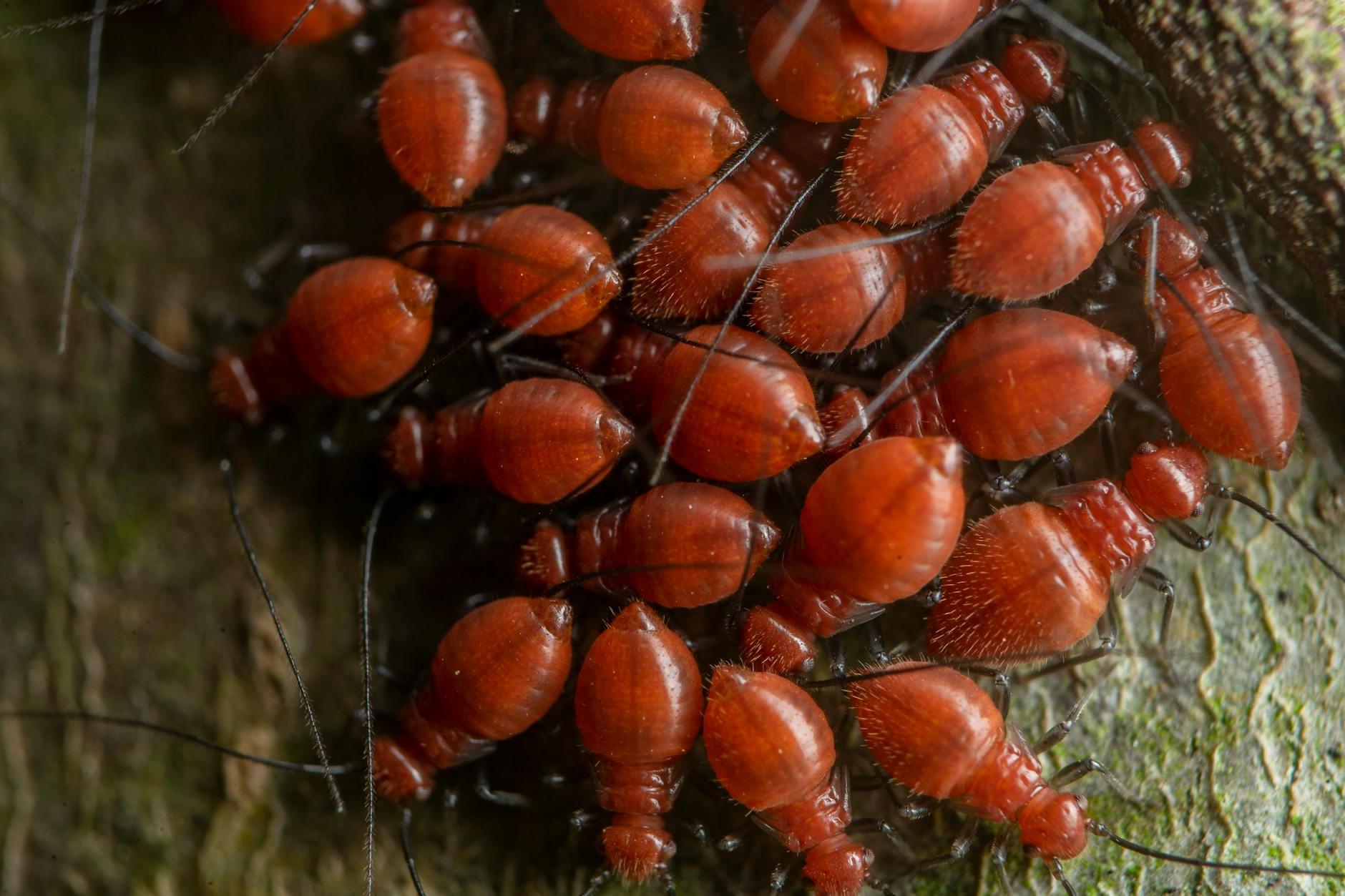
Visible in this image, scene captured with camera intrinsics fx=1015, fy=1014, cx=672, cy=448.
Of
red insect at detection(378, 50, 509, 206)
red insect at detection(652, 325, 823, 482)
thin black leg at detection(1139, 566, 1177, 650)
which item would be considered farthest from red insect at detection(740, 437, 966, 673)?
red insect at detection(378, 50, 509, 206)

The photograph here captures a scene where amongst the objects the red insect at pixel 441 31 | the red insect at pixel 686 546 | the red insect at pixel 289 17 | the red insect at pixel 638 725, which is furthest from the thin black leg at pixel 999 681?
the red insect at pixel 289 17

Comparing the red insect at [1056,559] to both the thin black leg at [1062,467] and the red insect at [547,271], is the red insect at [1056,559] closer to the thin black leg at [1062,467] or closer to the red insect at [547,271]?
the thin black leg at [1062,467]

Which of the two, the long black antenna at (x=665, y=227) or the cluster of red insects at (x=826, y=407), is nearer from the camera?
the cluster of red insects at (x=826, y=407)

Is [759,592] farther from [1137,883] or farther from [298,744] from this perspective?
[298,744]

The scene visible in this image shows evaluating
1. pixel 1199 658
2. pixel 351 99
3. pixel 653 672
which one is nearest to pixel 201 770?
pixel 653 672

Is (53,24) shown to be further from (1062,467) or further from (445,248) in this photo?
(1062,467)

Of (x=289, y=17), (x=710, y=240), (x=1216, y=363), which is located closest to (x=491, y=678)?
(x=710, y=240)
